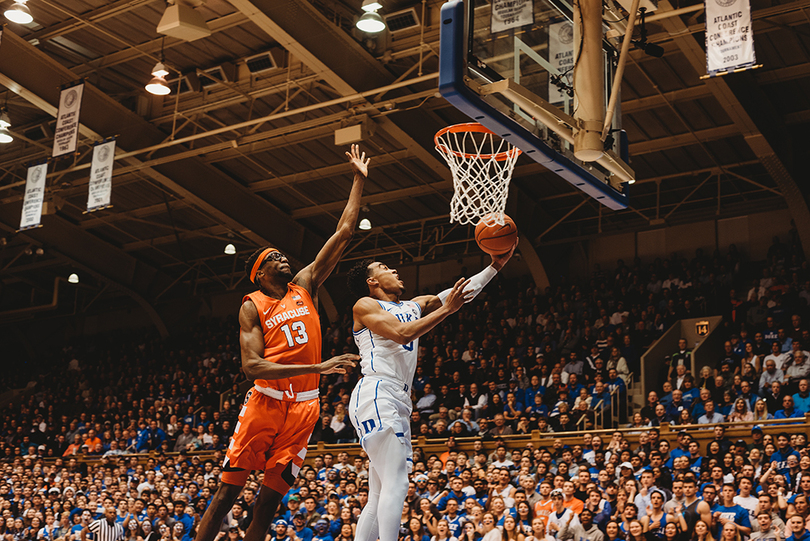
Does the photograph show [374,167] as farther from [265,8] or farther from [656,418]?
[656,418]

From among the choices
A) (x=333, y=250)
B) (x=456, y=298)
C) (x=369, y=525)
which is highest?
(x=333, y=250)

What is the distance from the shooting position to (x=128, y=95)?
19.0 m

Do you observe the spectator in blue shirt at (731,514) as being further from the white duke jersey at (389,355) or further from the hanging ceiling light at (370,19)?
the hanging ceiling light at (370,19)

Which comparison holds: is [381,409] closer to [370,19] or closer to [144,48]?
[370,19]

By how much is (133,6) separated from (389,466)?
1318 centimetres

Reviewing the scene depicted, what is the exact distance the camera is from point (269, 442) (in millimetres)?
5250

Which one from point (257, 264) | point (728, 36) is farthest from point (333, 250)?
point (728, 36)

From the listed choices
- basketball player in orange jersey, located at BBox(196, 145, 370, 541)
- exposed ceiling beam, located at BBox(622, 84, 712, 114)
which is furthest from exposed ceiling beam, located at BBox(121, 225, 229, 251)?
basketball player in orange jersey, located at BBox(196, 145, 370, 541)

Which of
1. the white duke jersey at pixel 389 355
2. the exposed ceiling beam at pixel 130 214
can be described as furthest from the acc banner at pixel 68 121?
the white duke jersey at pixel 389 355

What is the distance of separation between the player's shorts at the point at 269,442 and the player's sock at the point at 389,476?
1.48ft

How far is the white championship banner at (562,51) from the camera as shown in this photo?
687cm

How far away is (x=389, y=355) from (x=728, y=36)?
7.59 metres

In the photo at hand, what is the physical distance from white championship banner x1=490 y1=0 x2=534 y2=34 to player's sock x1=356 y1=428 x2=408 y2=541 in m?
3.17

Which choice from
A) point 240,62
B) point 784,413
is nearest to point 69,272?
point 240,62
